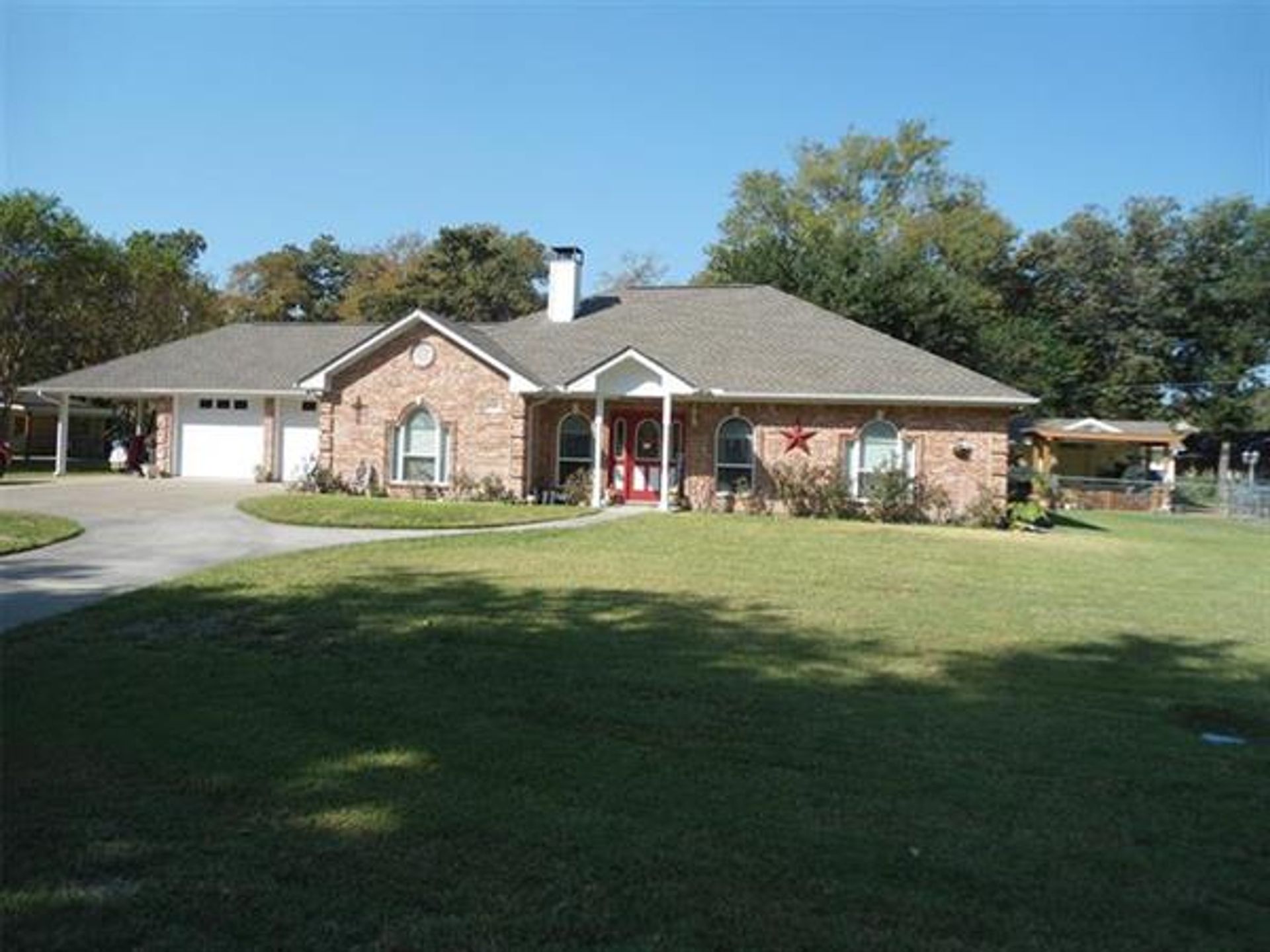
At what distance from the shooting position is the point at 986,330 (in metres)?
44.3

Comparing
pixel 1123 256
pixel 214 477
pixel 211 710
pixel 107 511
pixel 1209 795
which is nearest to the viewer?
pixel 1209 795

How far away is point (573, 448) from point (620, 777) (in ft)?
70.1

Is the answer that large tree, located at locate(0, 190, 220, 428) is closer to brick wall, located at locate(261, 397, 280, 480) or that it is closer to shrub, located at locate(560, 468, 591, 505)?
brick wall, located at locate(261, 397, 280, 480)

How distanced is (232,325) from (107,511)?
18.0 meters

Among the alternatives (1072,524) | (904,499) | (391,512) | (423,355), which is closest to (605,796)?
(391,512)

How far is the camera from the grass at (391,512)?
1855cm

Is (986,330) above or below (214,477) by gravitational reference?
above

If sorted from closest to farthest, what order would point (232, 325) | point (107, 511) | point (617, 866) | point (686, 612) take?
point (617, 866)
point (686, 612)
point (107, 511)
point (232, 325)

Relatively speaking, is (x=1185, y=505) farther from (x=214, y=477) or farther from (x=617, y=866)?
(x=617, y=866)

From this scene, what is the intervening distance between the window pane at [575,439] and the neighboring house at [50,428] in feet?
97.4

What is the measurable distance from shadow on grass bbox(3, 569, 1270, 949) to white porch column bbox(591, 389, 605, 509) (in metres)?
16.1

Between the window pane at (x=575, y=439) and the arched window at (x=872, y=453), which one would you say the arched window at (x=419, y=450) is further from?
the arched window at (x=872, y=453)

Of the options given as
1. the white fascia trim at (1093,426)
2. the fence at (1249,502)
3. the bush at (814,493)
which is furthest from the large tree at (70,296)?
the fence at (1249,502)

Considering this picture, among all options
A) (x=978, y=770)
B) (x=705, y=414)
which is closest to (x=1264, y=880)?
(x=978, y=770)
